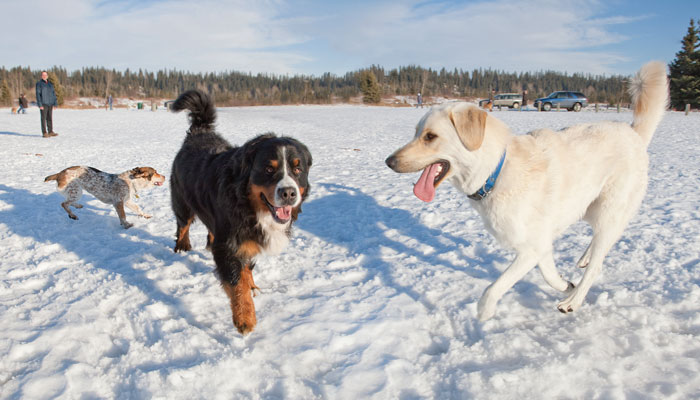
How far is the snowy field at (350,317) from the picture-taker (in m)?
2.38

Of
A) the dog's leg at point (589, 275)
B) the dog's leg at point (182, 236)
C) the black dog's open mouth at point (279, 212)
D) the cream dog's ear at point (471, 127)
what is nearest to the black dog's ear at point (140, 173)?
the dog's leg at point (182, 236)

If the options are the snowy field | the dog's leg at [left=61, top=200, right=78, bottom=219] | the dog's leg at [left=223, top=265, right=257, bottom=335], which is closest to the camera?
the snowy field

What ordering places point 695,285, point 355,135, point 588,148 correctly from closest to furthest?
point 588,148 < point 695,285 < point 355,135

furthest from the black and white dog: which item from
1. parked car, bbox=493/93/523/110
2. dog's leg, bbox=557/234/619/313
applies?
parked car, bbox=493/93/523/110

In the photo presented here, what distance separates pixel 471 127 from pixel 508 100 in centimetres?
5443

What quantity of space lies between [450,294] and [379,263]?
0.93 m

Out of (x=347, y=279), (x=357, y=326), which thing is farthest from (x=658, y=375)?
(x=347, y=279)

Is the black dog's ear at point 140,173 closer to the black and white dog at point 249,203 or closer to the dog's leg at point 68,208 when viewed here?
the dog's leg at point 68,208

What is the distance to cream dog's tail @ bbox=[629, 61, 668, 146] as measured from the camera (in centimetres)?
350

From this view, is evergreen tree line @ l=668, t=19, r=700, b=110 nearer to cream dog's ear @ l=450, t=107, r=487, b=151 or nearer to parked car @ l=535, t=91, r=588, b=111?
parked car @ l=535, t=91, r=588, b=111

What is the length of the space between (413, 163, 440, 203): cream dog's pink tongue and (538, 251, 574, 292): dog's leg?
108 centimetres

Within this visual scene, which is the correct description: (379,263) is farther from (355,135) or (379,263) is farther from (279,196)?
(355,135)

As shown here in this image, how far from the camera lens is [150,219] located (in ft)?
19.2

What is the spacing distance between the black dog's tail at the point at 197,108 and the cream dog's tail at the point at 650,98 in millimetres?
4371
